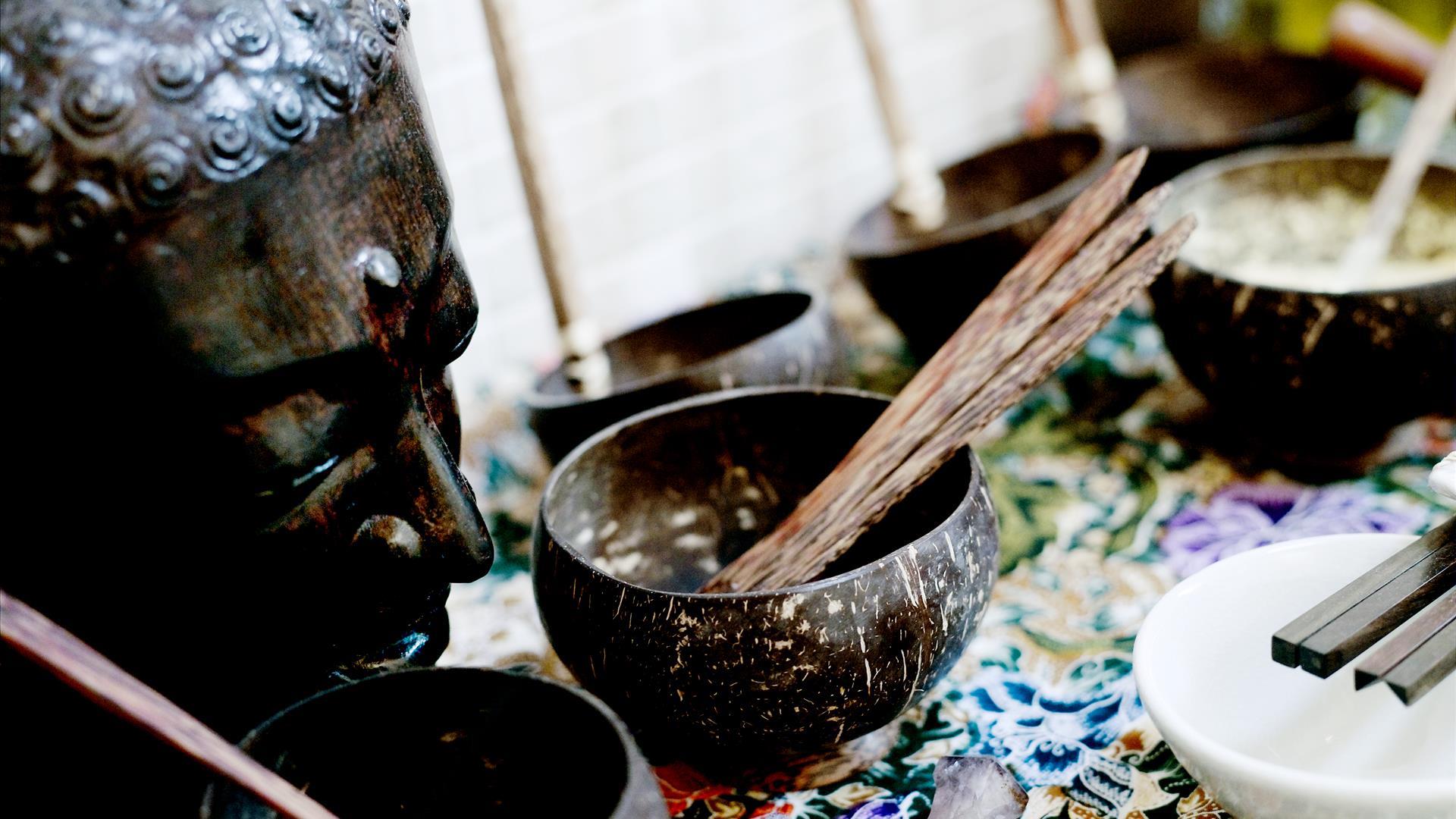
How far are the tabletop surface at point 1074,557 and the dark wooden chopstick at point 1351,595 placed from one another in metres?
0.14

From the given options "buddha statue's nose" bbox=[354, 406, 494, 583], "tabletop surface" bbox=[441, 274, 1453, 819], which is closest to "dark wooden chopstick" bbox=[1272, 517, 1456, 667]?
"tabletop surface" bbox=[441, 274, 1453, 819]

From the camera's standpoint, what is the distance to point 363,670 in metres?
0.72

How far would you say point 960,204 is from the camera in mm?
1448

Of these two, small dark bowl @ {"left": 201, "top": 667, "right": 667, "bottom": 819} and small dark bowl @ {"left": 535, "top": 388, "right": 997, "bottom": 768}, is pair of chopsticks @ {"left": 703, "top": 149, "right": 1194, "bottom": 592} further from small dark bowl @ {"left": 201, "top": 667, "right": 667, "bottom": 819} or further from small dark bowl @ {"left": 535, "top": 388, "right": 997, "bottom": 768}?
small dark bowl @ {"left": 201, "top": 667, "right": 667, "bottom": 819}

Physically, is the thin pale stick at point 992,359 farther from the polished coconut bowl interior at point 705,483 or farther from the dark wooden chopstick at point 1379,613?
the dark wooden chopstick at point 1379,613

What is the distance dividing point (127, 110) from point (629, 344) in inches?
27.3

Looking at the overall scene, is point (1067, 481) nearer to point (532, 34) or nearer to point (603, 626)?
point (603, 626)

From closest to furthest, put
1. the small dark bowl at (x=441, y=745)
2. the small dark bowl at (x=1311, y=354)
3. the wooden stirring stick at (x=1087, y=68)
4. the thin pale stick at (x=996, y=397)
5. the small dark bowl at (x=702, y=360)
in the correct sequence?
the small dark bowl at (x=441, y=745)
the thin pale stick at (x=996, y=397)
the small dark bowl at (x=1311, y=354)
the small dark bowl at (x=702, y=360)
the wooden stirring stick at (x=1087, y=68)

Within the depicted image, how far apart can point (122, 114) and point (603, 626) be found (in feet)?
1.15

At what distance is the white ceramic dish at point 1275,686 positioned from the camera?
0.64 metres

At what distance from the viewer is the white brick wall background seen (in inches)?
51.1

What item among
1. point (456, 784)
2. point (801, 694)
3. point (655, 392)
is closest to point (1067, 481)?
point (655, 392)

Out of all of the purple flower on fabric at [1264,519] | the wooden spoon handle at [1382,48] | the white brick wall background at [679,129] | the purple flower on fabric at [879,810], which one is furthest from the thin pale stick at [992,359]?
the wooden spoon handle at [1382,48]

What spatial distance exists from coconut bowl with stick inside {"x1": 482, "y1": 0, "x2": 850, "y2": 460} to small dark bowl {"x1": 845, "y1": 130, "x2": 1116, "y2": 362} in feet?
0.34
